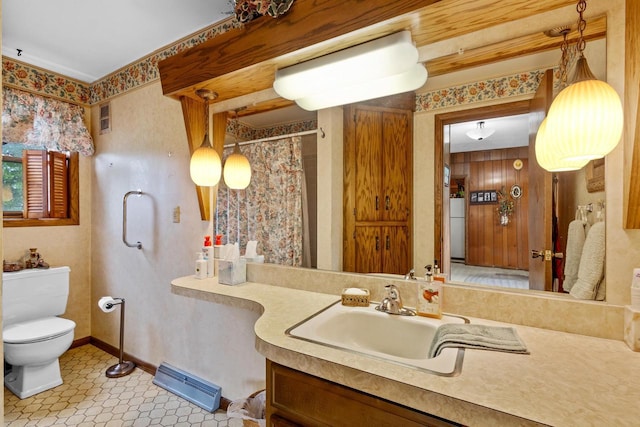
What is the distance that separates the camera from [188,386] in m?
2.13

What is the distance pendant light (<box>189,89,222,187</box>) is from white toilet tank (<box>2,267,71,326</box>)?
169cm

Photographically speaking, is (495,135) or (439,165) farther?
(439,165)

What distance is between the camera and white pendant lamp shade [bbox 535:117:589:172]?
1033 millimetres

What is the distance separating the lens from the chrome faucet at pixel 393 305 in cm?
123

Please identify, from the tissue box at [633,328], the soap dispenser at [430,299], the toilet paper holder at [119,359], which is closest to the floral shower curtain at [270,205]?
the soap dispenser at [430,299]

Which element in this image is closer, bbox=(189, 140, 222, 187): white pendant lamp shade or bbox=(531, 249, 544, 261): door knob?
bbox=(531, 249, 544, 261): door knob

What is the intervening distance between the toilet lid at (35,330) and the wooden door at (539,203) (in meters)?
2.95


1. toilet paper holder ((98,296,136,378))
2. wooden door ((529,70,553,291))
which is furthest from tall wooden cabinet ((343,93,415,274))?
toilet paper holder ((98,296,136,378))

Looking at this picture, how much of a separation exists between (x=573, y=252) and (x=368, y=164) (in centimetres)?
89

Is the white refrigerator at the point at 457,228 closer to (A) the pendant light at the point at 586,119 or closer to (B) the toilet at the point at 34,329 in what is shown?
(A) the pendant light at the point at 586,119

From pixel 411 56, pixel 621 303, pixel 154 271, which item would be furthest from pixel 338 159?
pixel 154 271

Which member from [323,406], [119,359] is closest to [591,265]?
[323,406]

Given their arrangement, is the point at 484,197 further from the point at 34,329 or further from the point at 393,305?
the point at 34,329

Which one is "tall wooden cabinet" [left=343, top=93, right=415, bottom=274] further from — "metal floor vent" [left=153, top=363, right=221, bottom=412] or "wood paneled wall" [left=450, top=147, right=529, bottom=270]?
"metal floor vent" [left=153, top=363, right=221, bottom=412]
